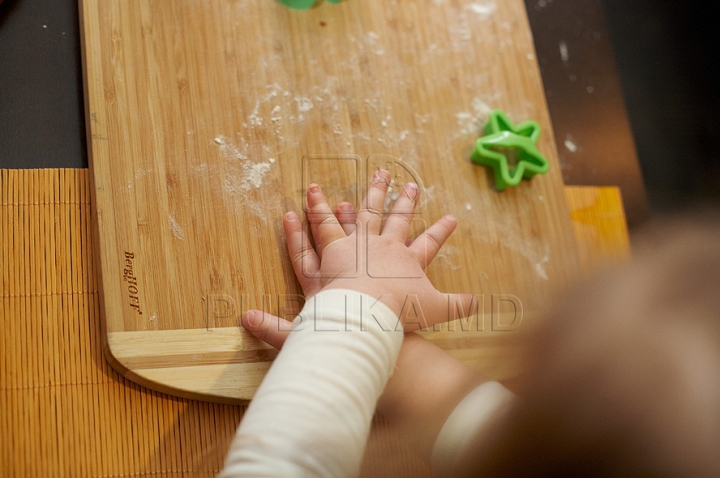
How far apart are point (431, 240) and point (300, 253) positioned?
0.42 feet

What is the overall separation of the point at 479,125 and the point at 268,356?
347mm

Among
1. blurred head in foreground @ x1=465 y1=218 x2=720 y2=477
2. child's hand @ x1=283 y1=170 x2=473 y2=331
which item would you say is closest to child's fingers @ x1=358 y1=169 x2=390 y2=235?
child's hand @ x1=283 y1=170 x2=473 y2=331

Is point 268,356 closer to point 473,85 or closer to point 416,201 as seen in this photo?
point 416,201

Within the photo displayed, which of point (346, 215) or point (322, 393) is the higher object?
point (346, 215)

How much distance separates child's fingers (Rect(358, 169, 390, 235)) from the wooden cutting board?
0.03 meters

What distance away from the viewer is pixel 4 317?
47 cm

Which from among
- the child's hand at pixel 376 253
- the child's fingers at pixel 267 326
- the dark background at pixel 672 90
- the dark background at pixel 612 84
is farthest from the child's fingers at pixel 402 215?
the dark background at pixel 672 90

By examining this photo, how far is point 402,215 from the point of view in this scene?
1.81ft

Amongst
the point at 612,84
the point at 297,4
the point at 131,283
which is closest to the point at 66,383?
the point at 131,283

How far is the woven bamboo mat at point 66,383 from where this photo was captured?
46 cm

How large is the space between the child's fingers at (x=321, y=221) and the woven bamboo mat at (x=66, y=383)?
17 cm

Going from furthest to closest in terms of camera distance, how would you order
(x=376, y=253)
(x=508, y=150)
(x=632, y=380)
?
(x=508, y=150) < (x=376, y=253) < (x=632, y=380)

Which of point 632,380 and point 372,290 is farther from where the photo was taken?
point 372,290

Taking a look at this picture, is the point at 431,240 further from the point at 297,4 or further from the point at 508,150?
the point at 297,4
